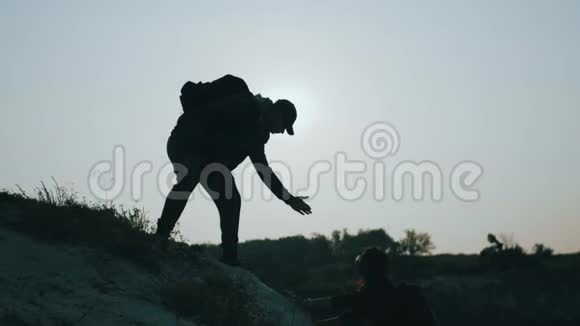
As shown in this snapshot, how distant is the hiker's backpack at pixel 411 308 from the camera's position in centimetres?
516

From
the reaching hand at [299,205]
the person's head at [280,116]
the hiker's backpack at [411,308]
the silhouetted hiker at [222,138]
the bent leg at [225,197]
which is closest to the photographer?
the hiker's backpack at [411,308]

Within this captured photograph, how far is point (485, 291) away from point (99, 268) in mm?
24803

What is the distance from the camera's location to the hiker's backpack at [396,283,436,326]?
5164mm

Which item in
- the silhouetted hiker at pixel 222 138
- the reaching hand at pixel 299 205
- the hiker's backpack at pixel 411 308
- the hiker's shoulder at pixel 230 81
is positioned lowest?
the hiker's backpack at pixel 411 308

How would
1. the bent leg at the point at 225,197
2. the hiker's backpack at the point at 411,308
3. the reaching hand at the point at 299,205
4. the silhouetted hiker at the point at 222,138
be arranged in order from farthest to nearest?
the bent leg at the point at 225,197 → the silhouetted hiker at the point at 222,138 → the reaching hand at the point at 299,205 → the hiker's backpack at the point at 411,308

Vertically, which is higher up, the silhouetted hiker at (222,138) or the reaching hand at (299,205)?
the silhouetted hiker at (222,138)

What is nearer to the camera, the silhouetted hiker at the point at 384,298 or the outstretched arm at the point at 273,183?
the silhouetted hiker at the point at 384,298

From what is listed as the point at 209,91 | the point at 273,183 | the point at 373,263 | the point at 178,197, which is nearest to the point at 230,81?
the point at 209,91

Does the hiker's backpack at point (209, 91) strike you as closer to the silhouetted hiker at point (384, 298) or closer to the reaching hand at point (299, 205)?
the reaching hand at point (299, 205)

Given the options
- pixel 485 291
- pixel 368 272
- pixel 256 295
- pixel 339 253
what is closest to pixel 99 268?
pixel 256 295

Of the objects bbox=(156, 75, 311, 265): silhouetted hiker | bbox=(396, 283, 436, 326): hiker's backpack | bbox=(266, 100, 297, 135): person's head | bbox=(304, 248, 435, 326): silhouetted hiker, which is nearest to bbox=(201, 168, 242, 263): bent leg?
bbox=(156, 75, 311, 265): silhouetted hiker

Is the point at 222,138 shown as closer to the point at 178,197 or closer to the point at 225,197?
the point at 225,197

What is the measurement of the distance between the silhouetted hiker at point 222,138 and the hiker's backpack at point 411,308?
3.39 m

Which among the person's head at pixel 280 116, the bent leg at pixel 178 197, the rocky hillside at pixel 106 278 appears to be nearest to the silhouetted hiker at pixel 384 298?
the rocky hillside at pixel 106 278
